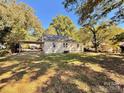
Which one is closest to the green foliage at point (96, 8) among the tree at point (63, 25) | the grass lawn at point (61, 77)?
the grass lawn at point (61, 77)

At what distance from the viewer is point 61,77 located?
36.4 ft

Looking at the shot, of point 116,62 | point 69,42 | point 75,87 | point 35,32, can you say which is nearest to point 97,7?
point 116,62

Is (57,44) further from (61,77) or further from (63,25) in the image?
(61,77)

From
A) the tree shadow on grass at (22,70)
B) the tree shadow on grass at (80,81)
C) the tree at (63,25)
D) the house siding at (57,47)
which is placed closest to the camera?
the tree shadow on grass at (80,81)

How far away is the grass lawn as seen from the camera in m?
9.91

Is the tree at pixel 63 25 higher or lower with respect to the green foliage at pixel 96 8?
higher

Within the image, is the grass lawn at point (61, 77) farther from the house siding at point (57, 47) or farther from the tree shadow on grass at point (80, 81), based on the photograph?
the house siding at point (57, 47)

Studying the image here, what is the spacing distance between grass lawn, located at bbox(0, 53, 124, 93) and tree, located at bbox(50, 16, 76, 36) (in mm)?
47459

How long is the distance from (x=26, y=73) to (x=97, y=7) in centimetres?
806

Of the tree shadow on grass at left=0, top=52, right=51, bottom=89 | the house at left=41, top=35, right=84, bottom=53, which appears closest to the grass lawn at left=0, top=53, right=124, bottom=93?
the tree shadow on grass at left=0, top=52, right=51, bottom=89

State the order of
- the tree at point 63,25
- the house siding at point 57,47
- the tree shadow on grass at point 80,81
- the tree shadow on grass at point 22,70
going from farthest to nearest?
the tree at point 63,25 < the house siding at point 57,47 < the tree shadow on grass at point 22,70 < the tree shadow on grass at point 80,81

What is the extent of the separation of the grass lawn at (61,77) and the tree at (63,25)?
47.5 metres

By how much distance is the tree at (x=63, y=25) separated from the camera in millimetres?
61219

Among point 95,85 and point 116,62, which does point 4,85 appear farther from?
point 116,62
